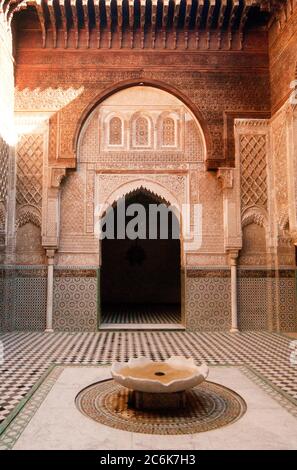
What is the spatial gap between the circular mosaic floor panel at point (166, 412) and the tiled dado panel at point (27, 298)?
2.57 meters

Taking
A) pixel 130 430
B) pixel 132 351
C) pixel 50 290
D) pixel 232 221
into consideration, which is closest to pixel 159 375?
pixel 130 430

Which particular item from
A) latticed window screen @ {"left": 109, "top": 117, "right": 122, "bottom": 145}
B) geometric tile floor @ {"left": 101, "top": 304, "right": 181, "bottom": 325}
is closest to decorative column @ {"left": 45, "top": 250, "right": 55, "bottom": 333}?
geometric tile floor @ {"left": 101, "top": 304, "right": 181, "bottom": 325}

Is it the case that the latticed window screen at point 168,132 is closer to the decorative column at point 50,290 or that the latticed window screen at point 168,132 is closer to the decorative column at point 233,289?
the decorative column at point 233,289

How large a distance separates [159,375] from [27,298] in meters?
3.06

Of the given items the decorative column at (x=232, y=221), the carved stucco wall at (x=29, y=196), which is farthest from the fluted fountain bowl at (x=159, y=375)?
the carved stucco wall at (x=29, y=196)

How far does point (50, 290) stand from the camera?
5.11 m

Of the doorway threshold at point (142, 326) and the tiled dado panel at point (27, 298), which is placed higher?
the tiled dado panel at point (27, 298)

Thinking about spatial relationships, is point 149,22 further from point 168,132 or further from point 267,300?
point 267,300

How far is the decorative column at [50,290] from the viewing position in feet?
16.7

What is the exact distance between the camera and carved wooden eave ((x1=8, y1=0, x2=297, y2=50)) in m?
5.12

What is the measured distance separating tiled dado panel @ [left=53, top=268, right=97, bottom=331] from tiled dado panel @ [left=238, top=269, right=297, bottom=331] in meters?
1.83

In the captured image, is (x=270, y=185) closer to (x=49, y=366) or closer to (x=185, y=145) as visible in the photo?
(x=185, y=145)

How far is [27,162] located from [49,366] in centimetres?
283

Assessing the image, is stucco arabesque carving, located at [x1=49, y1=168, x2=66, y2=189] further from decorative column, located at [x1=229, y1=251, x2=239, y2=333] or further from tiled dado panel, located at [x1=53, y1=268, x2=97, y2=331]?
decorative column, located at [x1=229, y1=251, x2=239, y2=333]
